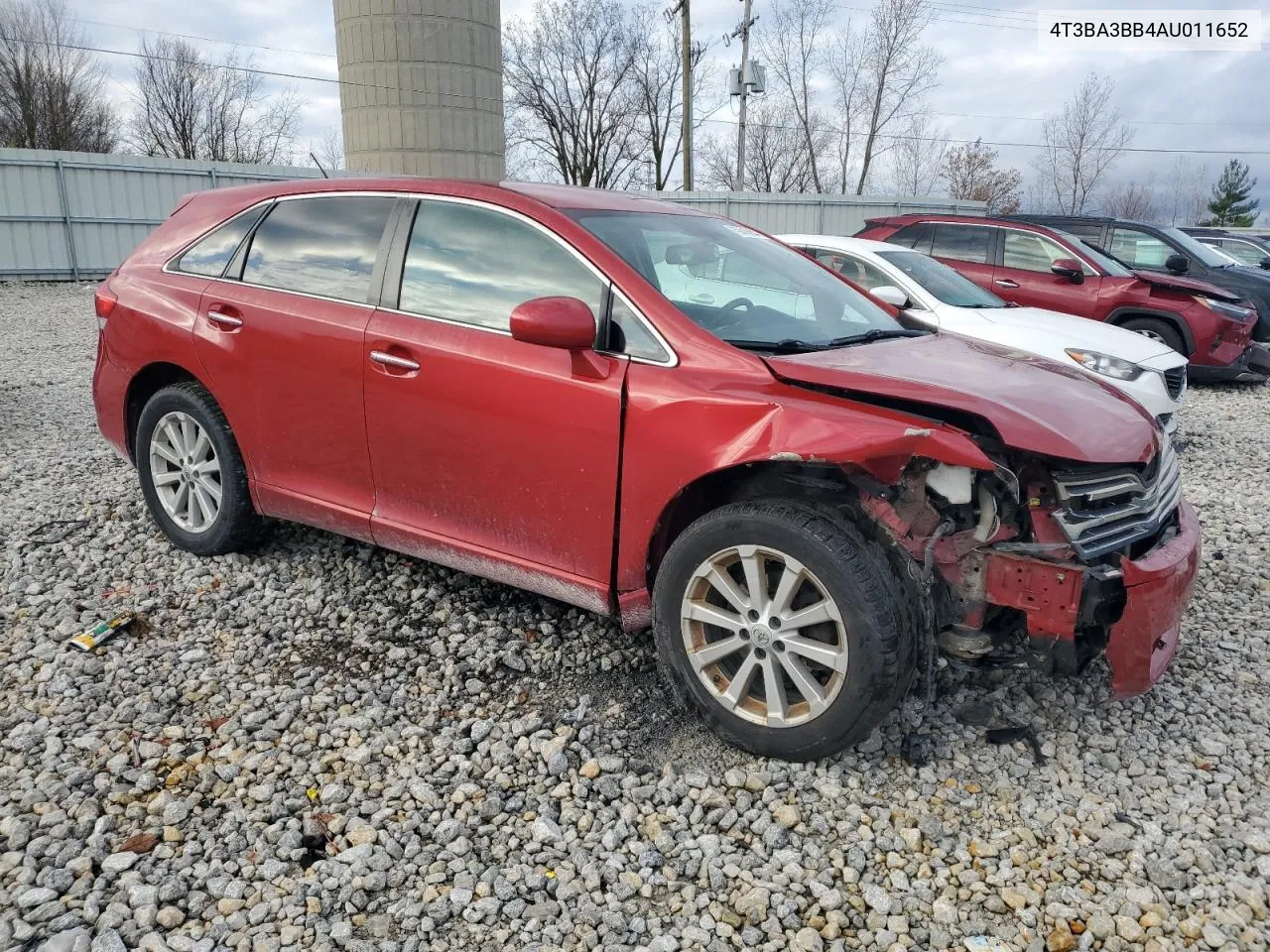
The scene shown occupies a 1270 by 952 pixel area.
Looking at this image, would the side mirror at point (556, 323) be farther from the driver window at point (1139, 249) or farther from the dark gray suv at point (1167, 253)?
the driver window at point (1139, 249)

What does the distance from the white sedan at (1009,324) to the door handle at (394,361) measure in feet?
11.1

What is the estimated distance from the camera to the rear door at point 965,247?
10.1m

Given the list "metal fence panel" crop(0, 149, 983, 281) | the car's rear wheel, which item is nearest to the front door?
the car's rear wheel

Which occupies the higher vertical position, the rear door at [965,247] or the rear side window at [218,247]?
the rear side window at [218,247]

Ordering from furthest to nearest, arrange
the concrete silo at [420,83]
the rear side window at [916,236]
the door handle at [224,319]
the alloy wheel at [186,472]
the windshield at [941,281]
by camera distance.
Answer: the concrete silo at [420,83] → the rear side window at [916,236] → the windshield at [941,281] → the alloy wheel at [186,472] → the door handle at [224,319]

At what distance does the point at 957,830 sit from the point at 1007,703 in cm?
80

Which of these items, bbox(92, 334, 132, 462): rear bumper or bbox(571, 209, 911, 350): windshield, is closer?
bbox(571, 209, 911, 350): windshield

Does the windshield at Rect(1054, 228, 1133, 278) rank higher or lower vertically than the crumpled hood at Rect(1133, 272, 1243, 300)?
higher

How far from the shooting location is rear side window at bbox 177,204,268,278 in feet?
13.5

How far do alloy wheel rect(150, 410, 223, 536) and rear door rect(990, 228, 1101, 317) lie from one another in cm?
833

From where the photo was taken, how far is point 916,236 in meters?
10.4

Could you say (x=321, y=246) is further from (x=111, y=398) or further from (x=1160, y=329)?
(x=1160, y=329)

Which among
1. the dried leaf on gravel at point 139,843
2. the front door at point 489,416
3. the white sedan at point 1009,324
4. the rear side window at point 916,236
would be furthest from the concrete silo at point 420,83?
the dried leaf on gravel at point 139,843

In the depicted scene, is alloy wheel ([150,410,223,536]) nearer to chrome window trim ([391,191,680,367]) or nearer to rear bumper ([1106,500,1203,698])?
chrome window trim ([391,191,680,367])
